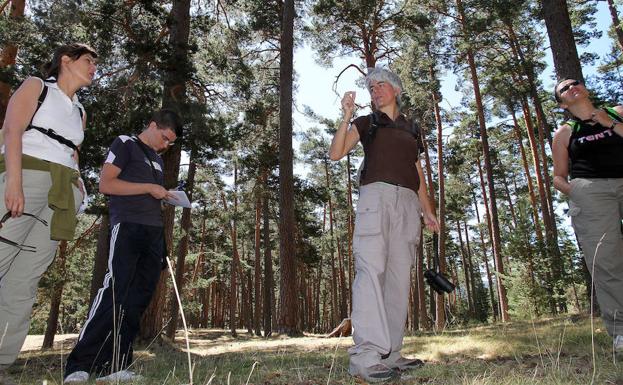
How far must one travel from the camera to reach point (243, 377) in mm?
3154

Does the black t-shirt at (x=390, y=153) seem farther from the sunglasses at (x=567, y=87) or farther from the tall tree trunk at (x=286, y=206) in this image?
the tall tree trunk at (x=286, y=206)

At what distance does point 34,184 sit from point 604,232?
4013mm

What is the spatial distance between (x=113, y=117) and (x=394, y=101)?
6415mm

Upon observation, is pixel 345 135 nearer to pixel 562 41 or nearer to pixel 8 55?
pixel 562 41

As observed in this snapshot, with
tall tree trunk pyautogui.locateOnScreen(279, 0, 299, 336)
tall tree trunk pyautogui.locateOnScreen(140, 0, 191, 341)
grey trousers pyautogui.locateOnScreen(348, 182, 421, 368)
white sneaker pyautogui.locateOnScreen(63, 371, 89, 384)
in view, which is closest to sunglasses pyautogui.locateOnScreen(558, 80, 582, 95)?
grey trousers pyautogui.locateOnScreen(348, 182, 421, 368)

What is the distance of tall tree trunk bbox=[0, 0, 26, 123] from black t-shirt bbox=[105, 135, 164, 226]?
5865 millimetres

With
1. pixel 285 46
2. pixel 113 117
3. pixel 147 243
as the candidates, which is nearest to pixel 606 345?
pixel 147 243

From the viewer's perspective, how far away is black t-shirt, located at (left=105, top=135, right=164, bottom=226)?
334 centimetres

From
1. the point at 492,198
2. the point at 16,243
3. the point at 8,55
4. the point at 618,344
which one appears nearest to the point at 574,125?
the point at 618,344

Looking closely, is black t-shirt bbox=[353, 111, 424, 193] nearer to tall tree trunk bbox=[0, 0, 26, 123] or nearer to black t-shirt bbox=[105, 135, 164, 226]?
black t-shirt bbox=[105, 135, 164, 226]

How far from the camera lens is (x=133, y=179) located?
341cm

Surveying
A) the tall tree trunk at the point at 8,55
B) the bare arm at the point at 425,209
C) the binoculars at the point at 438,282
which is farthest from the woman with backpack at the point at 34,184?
the tall tree trunk at the point at 8,55

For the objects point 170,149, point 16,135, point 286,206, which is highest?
point 170,149

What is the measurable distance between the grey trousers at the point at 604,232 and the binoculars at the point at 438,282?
1.06m
